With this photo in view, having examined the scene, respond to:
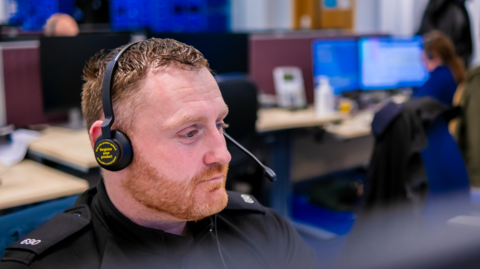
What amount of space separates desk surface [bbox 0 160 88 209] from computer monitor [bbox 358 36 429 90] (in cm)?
231

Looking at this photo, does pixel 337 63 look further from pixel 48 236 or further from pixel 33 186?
pixel 48 236

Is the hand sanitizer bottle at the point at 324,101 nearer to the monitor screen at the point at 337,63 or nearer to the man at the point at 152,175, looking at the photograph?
the monitor screen at the point at 337,63

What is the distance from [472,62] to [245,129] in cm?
368

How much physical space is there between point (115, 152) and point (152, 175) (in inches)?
2.8

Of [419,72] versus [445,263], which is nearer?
[445,263]

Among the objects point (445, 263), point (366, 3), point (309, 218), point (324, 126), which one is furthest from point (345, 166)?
point (445, 263)

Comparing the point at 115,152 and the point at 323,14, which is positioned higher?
the point at 323,14

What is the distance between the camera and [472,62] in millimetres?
4918

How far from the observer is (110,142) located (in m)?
0.77

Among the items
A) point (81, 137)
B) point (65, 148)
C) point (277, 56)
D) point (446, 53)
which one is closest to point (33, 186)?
point (65, 148)

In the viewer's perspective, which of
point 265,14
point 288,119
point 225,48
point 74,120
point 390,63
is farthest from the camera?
point 265,14

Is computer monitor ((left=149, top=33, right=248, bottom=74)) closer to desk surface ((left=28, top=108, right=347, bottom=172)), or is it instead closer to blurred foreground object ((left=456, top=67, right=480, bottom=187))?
desk surface ((left=28, top=108, right=347, bottom=172))

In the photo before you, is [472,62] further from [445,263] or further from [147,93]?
[445,263]

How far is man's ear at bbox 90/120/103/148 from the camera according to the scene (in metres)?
0.81
